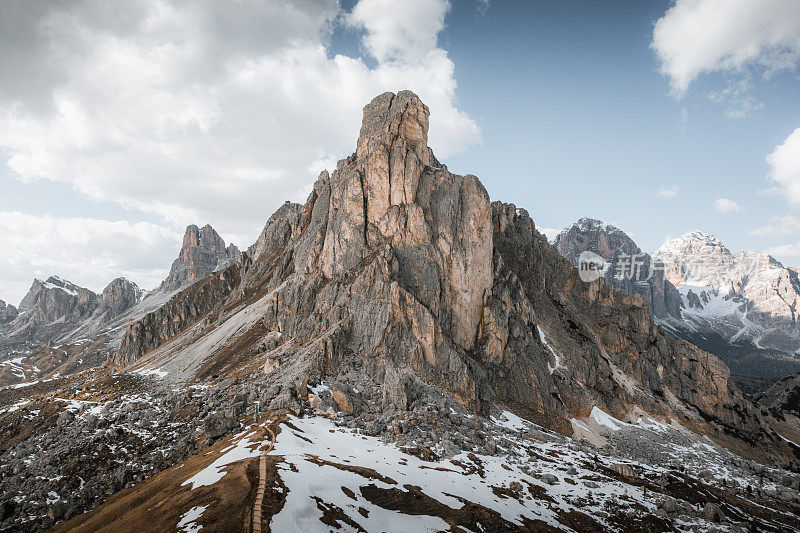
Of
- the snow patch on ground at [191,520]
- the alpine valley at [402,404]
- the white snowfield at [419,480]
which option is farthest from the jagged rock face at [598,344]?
the snow patch on ground at [191,520]

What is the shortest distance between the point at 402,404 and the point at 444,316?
1074 inches

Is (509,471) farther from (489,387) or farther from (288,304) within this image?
(288,304)

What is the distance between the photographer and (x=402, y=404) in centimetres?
5412

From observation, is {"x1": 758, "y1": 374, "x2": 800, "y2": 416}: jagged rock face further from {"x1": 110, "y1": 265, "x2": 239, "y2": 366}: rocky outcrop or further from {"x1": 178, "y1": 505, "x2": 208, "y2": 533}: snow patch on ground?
{"x1": 110, "y1": 265, "x2": 239, "y2": 366}: rocky outcrop

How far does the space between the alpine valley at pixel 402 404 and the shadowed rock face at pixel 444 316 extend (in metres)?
0.52

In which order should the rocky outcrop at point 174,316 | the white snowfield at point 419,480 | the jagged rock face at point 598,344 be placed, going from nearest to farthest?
1. the white snowfield at point 419,480
2. the jagged rock face at point 598,344
3. the rocky outcrop at point 174,316

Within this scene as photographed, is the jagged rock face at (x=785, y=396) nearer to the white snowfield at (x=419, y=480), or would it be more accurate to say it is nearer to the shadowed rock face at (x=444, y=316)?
the shadowed rock face at (x=444, y=316)

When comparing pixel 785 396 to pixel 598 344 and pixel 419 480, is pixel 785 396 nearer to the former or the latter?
pixel 598 344

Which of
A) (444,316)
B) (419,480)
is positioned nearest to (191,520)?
(419,480)

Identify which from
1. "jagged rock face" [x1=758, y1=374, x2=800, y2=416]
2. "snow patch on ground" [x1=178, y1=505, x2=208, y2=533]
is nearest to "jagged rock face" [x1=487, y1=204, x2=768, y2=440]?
"jagged rock face" [x1=758, y1=374, x2=800, y2=416]

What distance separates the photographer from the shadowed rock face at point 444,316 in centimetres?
6875

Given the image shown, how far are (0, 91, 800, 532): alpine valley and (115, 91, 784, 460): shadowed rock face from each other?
52cm

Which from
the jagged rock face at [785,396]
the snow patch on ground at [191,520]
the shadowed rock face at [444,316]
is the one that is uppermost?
the shadowed rock face at [444,316]

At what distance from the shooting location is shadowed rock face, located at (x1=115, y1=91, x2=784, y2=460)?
226 feet
